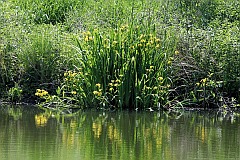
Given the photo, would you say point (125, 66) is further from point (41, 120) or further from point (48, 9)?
point (48, 9)

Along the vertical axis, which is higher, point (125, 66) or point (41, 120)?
point (125, 66)

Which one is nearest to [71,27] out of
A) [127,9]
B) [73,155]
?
[127,9]

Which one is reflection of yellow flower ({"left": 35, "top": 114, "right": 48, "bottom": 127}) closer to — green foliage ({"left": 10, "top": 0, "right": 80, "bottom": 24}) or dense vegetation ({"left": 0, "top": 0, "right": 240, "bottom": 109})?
dense vegetation ({"left": 0, "top": 0, "right": 240, "bottom": 109})

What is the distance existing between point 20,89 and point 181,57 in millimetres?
2901

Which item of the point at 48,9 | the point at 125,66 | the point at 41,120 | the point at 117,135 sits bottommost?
the point at 117,135

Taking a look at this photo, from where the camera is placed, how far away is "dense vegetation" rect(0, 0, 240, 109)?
11297 millimetres

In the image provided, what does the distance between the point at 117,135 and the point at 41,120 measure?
1681mm

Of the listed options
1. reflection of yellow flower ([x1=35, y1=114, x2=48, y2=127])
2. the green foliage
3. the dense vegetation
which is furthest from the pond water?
the green foliage

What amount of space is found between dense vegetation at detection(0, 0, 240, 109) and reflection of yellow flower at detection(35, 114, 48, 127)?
715 mm

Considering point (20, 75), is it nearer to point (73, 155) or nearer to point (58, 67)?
point (58, 67)

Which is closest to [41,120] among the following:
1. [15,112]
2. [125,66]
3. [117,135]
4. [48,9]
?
[15,112]

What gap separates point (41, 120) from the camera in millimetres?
10219

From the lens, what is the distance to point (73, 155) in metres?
7.57

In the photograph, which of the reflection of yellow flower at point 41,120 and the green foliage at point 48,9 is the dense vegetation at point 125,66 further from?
the green foliage at point 48,9
